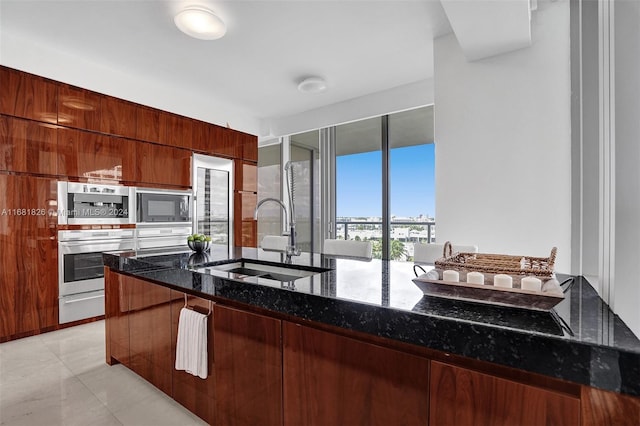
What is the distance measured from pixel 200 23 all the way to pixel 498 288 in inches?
114

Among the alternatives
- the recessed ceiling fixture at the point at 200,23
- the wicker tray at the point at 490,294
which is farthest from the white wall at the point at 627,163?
the recessed ceiling fixture at the point at 200,23

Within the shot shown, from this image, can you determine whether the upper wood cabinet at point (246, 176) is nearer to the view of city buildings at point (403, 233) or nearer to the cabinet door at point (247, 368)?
the view of city buildings at point (403, 233)

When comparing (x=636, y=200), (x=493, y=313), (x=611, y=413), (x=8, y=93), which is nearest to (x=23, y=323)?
(x=8, y=93)

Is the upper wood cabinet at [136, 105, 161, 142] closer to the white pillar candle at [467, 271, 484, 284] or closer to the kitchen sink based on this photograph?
the kitchen sink

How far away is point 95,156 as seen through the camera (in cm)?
333

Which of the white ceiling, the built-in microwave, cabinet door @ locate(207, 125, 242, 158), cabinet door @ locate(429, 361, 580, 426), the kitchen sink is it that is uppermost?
the white ceiling

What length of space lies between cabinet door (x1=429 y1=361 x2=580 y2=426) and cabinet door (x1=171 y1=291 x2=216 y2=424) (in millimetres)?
1060

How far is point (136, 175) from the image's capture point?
12.0 ft

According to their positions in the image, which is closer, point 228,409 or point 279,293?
point 279,293

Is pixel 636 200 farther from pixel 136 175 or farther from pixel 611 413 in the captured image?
pixel 136 175

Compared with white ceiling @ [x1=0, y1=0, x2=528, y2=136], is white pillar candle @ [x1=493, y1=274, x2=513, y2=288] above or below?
below

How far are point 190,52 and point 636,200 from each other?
365cm

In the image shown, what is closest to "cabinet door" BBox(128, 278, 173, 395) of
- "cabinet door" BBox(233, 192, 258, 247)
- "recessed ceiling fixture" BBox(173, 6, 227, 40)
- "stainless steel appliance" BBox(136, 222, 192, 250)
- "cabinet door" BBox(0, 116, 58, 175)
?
"stainless steel appliance" BBox(136, 222, 192, 250)

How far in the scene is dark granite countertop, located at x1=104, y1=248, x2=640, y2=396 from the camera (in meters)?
0.67
